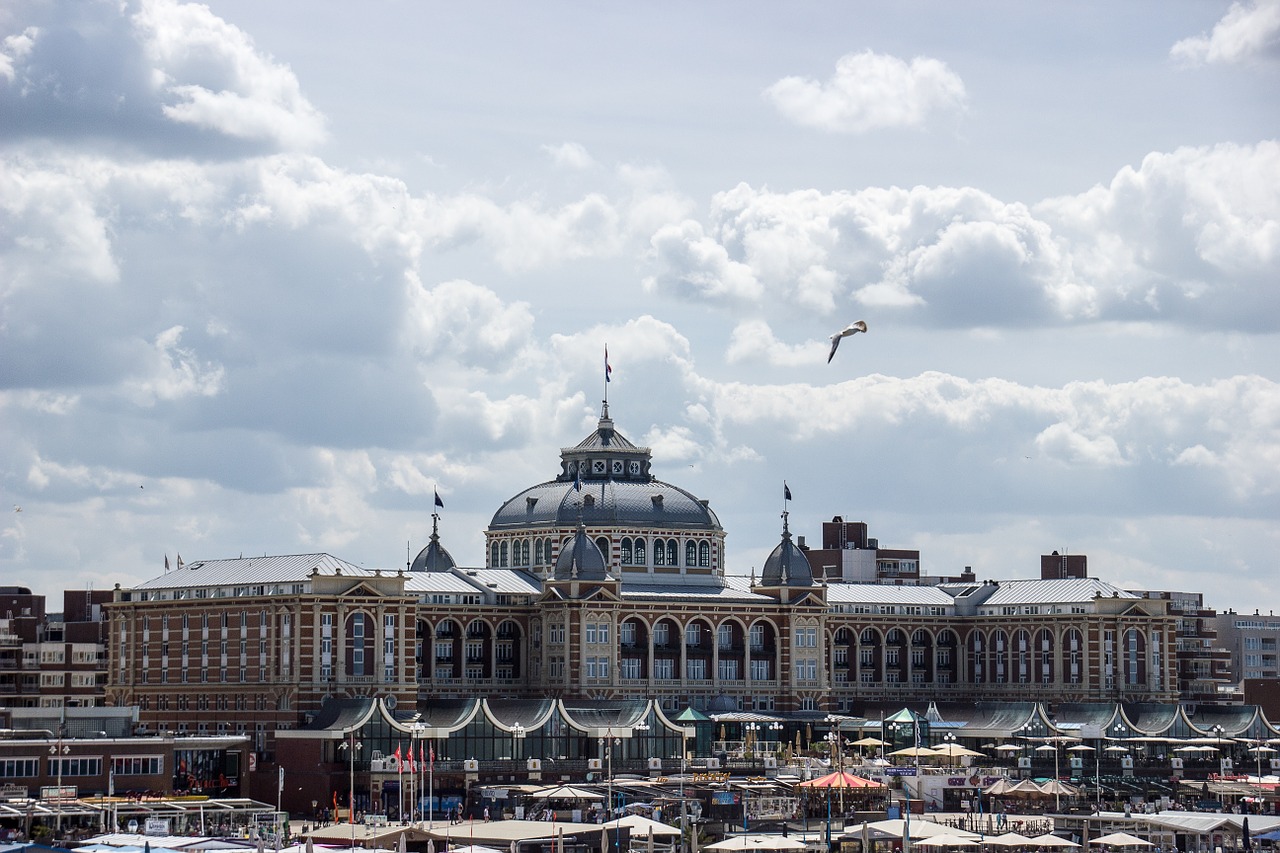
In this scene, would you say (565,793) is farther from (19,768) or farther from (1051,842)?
(19,768)

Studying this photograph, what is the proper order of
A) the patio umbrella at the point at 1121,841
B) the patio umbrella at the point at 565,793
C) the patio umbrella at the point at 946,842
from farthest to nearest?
the patio umbrella at the point at 565,793 < the patio umbrella at the point at 1121,841 < the patio umbrella at the point at 946,842

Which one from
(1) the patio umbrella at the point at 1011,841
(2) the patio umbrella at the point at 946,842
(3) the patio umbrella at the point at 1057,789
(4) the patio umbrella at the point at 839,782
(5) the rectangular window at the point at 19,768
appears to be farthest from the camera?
(3) the patio umbrella at the point at 1057,789

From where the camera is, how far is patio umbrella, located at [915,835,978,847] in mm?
159125

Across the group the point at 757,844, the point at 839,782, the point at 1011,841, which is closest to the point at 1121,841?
the point at 1011,841

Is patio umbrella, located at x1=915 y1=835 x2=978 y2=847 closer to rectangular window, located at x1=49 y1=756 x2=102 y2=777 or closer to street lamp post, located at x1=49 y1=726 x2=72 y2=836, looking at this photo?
street lamp post, located at x1=49 y1=726 x2=72 y2=836

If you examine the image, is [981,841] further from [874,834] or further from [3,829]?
[3,829]

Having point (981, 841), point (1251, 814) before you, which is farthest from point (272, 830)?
point (1251, 814)

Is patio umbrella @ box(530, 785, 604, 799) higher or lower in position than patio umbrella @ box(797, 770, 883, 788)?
lower

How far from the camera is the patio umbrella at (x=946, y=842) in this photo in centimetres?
15912

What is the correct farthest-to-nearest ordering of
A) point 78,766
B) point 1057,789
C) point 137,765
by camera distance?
point 137,765, point 78,766, point 1057,789

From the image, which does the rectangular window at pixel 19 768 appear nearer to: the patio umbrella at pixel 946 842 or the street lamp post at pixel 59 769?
the street lamp post at pixel 59 769

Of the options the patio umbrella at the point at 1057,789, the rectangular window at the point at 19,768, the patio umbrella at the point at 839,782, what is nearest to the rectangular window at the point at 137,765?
the rectangular window at the point at 19,768

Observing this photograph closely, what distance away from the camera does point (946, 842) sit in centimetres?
15962

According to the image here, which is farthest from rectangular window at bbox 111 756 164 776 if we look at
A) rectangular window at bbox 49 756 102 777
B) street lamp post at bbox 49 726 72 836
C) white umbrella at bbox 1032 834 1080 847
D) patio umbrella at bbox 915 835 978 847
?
white umbrella at bbox 1032 834 1080 847
